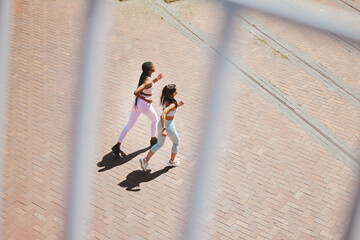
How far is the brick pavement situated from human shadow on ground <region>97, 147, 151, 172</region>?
2 cm

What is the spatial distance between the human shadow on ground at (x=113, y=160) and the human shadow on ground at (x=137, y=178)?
26 centimetres

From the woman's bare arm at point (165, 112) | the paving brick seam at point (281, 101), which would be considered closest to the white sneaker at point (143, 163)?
the woman's bare arm at point (165, 112)

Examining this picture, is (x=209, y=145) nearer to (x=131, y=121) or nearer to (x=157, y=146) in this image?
(x=157, y=146)

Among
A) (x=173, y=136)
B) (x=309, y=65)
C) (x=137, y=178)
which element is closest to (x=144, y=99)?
(x=173, y=136)

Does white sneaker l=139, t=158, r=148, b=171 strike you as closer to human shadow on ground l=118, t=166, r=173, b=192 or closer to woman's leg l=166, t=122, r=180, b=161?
human shadow on ground l=118, t=166, r=173, b=192

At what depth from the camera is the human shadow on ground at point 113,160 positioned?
18.2ft

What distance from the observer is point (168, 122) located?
16.9 ft

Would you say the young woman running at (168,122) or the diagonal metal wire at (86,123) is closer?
the diagonal metal wire at (86,123)

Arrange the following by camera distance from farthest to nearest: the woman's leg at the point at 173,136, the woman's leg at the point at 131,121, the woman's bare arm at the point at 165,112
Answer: the woman's leg at the point at 131,121 < the woman's leg at the point at 173,136 < the woman's bare arm at the point at 165,112

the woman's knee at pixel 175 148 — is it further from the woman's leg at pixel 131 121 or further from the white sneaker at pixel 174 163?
the woman's leg at pixel 131 121

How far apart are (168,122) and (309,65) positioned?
369 cm

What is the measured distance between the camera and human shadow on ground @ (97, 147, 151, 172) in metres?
5.56

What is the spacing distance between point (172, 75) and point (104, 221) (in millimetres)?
3217

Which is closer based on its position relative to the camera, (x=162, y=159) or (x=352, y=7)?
(x=352, y=7)
